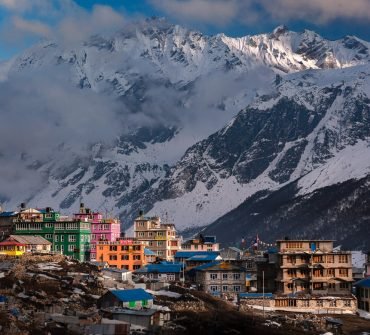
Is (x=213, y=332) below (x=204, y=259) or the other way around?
below

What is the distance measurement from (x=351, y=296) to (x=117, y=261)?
1982 inches

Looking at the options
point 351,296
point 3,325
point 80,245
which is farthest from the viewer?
point 80,245

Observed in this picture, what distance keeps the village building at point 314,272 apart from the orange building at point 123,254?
35333 mm

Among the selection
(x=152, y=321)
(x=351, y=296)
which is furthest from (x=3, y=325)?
(x=351, y=296)

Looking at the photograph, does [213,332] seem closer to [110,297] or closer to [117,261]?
[110,297]

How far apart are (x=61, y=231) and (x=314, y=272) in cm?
4955

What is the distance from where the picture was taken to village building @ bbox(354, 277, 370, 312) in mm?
130875

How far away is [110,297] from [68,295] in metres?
5.35

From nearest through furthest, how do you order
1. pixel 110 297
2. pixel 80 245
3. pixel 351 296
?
pixel 110 297
pixel 351 296
pixel 80 245

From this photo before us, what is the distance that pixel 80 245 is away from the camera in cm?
16150

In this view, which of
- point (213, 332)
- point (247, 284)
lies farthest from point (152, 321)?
point (247, 284)

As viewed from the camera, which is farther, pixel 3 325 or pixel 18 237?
pixel 18 237

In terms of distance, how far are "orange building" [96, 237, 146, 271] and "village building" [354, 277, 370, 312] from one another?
4450cm

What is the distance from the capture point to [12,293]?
10125 centimetres
